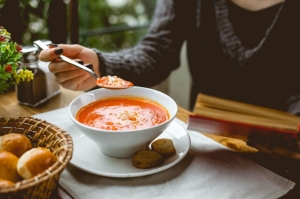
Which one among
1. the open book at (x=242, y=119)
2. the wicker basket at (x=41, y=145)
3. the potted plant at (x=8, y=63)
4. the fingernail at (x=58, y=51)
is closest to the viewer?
the wicker basket at (x=41, y=145)

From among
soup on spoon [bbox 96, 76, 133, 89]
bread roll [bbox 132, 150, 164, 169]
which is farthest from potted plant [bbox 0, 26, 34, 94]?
bread roll [bbox 132, 150, 164, 169]

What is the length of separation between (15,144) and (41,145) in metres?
0.07

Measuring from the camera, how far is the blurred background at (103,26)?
1943 millimetres

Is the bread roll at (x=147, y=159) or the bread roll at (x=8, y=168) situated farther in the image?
the bread roll at (x=147, y=159)

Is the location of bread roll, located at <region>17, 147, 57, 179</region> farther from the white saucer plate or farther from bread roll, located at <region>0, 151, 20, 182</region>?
the white saucer plate

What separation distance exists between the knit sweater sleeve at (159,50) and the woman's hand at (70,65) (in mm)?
234

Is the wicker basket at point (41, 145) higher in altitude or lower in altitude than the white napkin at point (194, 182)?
higher

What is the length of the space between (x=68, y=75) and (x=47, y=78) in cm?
21

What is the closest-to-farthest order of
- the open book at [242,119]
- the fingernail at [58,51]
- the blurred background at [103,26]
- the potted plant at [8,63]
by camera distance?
the open book at [242,119], the potted plant at [8,63], the fingernail at [58,51], the blurred background at [103,26]

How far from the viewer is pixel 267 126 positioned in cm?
91

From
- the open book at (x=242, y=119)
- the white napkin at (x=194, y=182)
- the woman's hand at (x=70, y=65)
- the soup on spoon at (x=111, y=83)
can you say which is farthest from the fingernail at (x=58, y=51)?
the open book at (x=242, y=119)

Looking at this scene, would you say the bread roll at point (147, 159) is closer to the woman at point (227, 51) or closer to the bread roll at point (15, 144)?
the bread roll at point (15, 144)

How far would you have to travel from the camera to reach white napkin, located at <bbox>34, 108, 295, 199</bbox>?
3.08 ft

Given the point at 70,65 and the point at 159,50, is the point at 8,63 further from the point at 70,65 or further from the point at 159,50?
the point at 159,50
